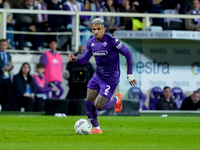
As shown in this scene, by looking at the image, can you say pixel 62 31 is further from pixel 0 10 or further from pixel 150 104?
pixel 150 104

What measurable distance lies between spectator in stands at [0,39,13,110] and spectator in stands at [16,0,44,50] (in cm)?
142

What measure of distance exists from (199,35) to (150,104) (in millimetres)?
2990

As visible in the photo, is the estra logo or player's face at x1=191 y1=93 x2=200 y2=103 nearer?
player's face at x1=191 y1=93 x2=200 y2=103

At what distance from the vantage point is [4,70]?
1942 centimetres

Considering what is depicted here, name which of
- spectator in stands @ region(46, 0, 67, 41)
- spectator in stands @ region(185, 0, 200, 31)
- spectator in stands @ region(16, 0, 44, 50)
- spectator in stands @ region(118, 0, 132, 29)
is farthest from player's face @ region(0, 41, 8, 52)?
spectator in stands @ region(185, 0, 200, 31)

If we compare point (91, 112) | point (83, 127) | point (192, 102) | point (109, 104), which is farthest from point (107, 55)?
point (192, 102)

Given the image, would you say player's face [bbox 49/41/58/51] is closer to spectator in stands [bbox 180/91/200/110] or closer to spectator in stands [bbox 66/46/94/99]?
spectator in stands [bbox 66/46/94/99]

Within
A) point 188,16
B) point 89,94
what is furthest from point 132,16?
point 89,94

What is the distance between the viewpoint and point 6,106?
786 inches

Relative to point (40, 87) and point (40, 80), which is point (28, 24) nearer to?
point (40, 80)

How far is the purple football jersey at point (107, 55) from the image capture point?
11391 millimetres

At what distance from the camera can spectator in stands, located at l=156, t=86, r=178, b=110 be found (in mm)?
20625

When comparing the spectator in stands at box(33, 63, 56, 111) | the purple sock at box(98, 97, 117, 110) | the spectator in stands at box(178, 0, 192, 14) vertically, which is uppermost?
the spectator in stands at box(178, 0, 192, 14)

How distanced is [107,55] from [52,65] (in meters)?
8.93
